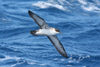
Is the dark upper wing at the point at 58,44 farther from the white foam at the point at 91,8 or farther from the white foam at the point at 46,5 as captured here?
the white foam at the point at 91,8

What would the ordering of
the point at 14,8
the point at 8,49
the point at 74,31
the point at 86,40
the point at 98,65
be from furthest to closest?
the point at 14,8 < the point at 74,31 < the point at 86,40 < the point at 8,49 < the point at 98,65

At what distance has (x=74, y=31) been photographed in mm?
24188

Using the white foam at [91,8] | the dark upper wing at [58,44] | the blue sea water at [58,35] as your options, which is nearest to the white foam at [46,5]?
the blue sea water at [58,35]

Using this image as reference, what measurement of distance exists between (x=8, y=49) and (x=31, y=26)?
3644 millimetres

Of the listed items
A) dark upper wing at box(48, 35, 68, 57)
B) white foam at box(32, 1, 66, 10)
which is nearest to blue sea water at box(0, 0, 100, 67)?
white foam at box(32, 1, 66, 10)

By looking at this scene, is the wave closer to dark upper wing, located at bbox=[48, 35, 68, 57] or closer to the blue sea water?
the blue sea water

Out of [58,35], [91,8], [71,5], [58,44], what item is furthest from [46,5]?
[58,44]

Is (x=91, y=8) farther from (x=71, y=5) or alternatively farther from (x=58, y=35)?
(x=58, y=35)

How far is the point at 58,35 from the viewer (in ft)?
76.4

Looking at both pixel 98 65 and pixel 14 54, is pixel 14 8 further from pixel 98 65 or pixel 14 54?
pixel 98 65

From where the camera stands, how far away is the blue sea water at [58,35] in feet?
64.5

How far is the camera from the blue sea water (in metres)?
19.7

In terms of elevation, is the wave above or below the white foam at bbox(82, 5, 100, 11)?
above

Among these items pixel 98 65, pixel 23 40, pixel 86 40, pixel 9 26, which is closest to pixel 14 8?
pixel 9 26
